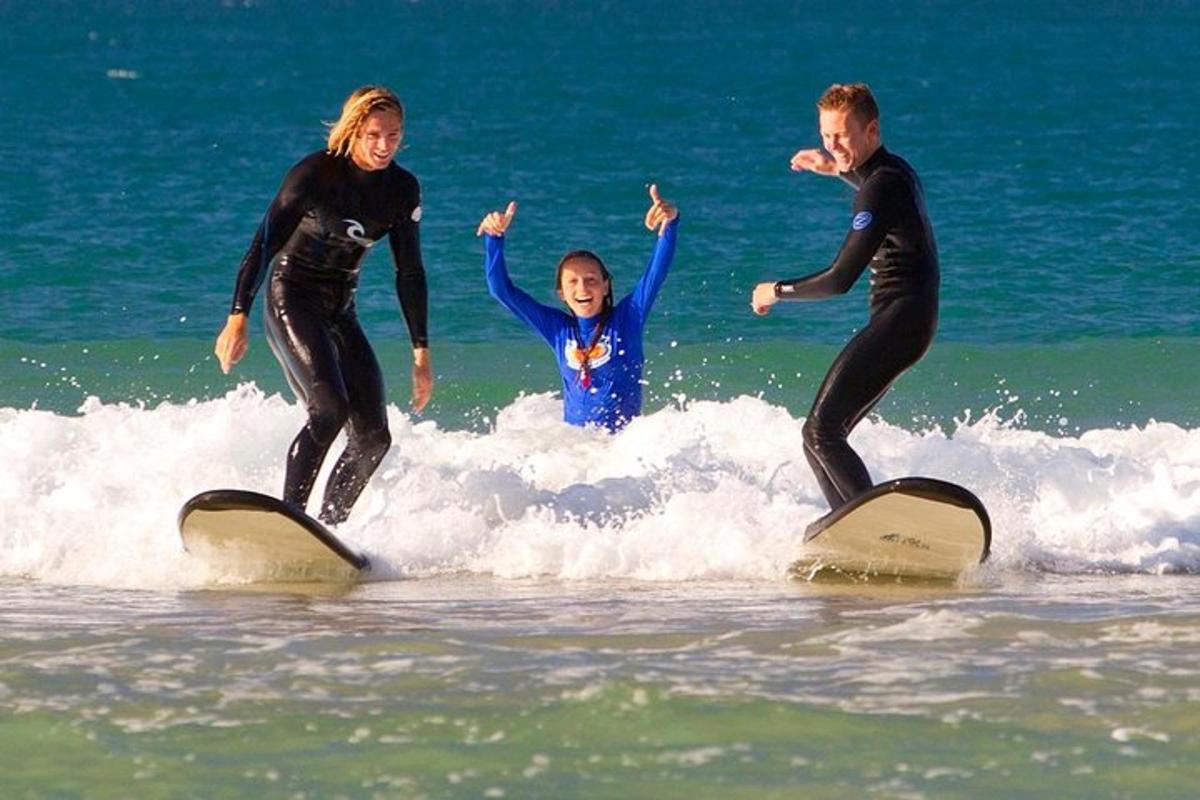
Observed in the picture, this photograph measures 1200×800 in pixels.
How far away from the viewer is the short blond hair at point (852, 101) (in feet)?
27.3

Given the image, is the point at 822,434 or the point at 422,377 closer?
the point at 822,434

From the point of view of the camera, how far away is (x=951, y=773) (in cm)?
555

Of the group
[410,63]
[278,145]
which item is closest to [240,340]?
[278,145]

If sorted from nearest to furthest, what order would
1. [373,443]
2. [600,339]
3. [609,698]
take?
[609,698], [373,443], [600,339]

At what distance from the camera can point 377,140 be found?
8.63 metres

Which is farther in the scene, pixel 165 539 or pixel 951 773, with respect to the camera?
pixel 165 539

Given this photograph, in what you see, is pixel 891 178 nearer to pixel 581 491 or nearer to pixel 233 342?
pixel 581 491

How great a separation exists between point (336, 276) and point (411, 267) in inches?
12.7

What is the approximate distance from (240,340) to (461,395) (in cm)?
703

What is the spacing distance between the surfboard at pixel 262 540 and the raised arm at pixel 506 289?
5.64ft

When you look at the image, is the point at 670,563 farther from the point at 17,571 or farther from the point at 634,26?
the point at 634,26

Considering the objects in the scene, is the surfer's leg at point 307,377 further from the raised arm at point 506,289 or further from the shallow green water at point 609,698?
the raised arm at point 506,289

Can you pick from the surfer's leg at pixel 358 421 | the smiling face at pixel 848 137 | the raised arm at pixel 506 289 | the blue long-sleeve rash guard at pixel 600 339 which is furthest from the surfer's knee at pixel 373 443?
the smiling face at pixel 848 137

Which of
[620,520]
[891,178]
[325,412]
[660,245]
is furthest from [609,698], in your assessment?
[660,245]
